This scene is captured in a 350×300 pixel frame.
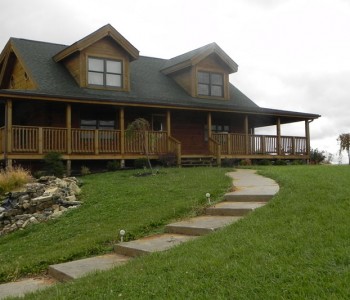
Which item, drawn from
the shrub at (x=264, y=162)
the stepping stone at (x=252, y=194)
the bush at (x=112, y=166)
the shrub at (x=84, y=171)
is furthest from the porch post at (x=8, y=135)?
the shrub at (x=264, y=162)

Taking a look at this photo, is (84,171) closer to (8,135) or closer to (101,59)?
(8,135)

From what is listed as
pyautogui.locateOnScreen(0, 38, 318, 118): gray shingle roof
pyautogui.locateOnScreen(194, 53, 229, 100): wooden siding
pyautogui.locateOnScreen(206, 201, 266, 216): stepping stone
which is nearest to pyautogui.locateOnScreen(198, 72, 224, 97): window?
pyautogui.locateOnScreen(194, 53, 229, 100): wooden siding

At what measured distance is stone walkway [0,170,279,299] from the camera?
6344 millimetres

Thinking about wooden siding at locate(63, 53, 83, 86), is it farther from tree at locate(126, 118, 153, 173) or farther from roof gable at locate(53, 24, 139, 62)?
tree at locate(126, 118, 153, 173)

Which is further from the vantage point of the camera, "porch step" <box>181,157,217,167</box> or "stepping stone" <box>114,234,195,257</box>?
"porch step" <box>181,157,217,167</box>

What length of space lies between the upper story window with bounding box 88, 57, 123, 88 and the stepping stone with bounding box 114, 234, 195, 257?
14358 mm

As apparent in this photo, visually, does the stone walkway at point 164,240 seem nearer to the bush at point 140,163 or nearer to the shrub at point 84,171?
the bush at point 140,163

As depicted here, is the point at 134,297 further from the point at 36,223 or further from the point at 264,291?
the point at 36,223

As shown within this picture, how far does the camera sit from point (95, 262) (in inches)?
271

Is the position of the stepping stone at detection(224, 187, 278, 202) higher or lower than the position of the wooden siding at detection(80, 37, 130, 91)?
lower

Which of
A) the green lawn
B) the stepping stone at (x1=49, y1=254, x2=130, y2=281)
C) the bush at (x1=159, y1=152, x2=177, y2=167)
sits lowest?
the stepping stone at (x1=49, y1=254, x2=130, y2=281)

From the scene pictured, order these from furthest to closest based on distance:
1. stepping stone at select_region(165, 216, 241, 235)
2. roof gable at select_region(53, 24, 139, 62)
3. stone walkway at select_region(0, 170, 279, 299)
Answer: roof gable at select_region(53, 24, 139, 62), stepping stone at select_region(165, 216, 241, 235), stone walkway at select_region(0, 170, 279, 299)

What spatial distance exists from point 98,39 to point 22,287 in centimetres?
1617

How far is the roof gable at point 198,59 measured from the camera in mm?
23828
